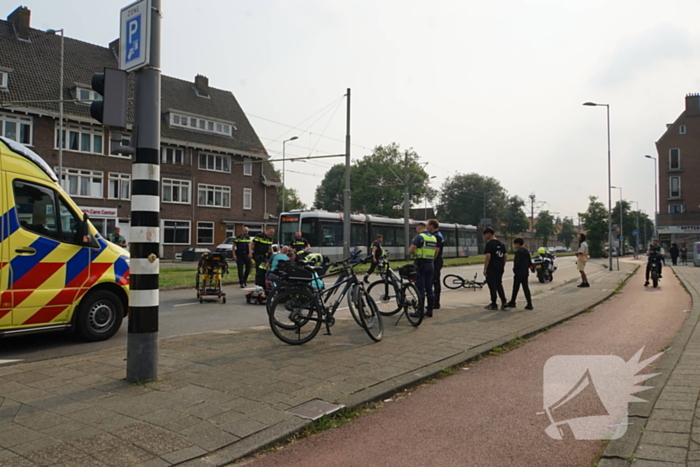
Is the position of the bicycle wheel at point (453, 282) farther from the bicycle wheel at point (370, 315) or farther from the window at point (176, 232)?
the window at point (176, 232)

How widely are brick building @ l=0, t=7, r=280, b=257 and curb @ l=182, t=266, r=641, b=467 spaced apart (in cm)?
2623

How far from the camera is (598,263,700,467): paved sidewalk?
3238mm

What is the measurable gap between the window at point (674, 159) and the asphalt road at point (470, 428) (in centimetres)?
6004

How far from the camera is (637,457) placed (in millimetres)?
3262

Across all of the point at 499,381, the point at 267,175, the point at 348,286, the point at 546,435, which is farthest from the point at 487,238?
the point at 267,175

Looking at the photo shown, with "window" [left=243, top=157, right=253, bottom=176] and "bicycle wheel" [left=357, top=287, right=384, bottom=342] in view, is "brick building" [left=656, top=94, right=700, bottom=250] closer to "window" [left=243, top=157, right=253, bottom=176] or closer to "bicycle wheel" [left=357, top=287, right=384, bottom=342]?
"window" [left=243, top=157, right=253, bottom=176]

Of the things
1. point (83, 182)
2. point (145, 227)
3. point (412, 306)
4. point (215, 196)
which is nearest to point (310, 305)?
point (412, 306)

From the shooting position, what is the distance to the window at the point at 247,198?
4200 cm

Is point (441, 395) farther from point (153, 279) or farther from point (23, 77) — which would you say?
point (23, 77)

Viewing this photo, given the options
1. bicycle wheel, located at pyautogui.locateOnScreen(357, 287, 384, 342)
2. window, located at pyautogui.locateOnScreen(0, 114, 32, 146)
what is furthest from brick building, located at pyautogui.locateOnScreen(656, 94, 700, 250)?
bicycle wheel, located at pyautogui.locateOnScreen(357, 287, 384, 342)

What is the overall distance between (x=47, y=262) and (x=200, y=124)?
116 ft

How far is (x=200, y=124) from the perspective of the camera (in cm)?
3966

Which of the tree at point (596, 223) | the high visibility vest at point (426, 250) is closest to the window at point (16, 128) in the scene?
the high visibility vest at point (426, 250)

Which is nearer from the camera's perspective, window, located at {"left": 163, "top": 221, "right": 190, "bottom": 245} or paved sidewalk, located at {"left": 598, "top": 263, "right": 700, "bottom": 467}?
paved sidewalk, located at {"left": 598, "top": 263, "right": 700, "bottom": 467}
